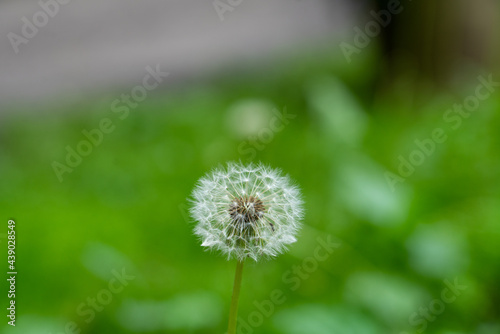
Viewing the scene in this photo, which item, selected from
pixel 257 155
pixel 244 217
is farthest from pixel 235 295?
pixel 257 155

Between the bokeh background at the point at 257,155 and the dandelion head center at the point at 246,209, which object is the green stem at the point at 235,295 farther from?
the bokeh background at the point at 257,155

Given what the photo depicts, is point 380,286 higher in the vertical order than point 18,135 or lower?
lower

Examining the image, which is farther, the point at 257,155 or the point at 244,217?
the point at 257,155

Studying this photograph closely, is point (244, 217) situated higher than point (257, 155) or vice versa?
point (257, 155)

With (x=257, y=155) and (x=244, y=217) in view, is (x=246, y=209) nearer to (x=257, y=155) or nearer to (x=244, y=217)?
(x=244, y=217)

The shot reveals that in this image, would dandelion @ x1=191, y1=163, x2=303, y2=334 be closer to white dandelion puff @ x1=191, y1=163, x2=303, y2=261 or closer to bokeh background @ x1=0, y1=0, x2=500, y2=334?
white dandelion puff @ x1=191, y1=163, x2=303, y2=261

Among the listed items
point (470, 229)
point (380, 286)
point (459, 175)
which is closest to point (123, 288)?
point (380, 286)

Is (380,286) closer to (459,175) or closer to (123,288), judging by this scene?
(123,288)

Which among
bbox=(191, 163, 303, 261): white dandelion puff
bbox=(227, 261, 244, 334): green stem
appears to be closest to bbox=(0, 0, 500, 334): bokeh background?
bbox=(191, 163, 303, 261): white dandelion puff
